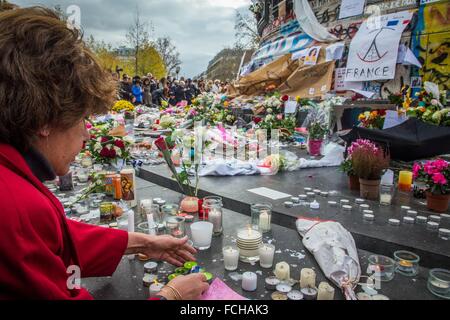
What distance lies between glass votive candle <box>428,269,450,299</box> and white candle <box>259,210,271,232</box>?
3.53 feet

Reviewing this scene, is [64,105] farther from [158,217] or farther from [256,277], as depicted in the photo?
[158,217]

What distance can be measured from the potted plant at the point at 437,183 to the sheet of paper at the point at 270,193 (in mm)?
1326

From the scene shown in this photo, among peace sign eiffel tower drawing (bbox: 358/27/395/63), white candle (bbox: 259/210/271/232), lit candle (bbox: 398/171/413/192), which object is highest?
peace sign eiffel tower drawing (bbox: 358/27/395/63)

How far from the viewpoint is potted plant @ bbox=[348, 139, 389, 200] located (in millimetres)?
3473

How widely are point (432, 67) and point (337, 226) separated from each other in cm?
796

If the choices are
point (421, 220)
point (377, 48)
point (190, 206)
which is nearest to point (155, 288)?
point (190, 206)

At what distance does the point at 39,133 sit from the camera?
1151 mm

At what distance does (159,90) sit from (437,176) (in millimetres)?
14254

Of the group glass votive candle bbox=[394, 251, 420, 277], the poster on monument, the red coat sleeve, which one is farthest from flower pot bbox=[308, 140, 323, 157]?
the poster on monument

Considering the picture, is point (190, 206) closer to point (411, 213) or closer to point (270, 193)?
point (270, 193)

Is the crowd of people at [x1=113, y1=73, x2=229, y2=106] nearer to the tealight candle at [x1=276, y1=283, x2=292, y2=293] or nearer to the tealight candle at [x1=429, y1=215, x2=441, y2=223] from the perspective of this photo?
the tealight candle at [x1=429, y1=215, x2=441, y2=223]

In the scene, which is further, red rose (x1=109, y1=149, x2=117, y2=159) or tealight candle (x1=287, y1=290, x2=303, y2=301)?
red rose (x1=109, y1=149, x2=117, y2=159)

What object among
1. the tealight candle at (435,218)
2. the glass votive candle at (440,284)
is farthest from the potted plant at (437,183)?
the glass votive candle at (440,284)

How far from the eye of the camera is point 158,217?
8.45ft
